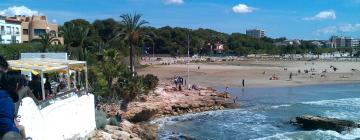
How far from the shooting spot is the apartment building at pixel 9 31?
6531 cm

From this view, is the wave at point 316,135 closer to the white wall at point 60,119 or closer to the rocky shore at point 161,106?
the rocky shore at point 161,106

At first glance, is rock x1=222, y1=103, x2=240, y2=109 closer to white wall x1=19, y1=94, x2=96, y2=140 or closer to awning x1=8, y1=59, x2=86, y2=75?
white wall x1=19, y1=94, x2=96, y2=140

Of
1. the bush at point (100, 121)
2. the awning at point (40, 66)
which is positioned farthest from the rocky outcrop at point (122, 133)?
the awning at point (40, 66)

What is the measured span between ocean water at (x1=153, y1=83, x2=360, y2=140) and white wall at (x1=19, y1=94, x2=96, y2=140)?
1148 centimetres

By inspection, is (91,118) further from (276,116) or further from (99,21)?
(99,21)

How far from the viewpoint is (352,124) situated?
3192 cm

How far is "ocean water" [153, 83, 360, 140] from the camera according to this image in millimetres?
30203

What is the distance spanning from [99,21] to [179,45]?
27124 mm

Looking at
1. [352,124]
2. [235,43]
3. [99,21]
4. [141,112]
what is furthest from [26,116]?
[235,43]

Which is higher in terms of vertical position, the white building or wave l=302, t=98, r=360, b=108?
the white building

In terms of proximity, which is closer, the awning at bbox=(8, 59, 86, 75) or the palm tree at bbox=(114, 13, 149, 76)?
the awning at bbox=(8, 59, 86, 75)

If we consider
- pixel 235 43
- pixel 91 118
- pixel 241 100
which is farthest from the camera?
pixel 235 43

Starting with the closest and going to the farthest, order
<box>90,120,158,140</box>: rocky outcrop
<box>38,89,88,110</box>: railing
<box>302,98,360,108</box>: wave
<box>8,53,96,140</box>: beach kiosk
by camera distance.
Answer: <box>8,53,96,140</box>: beach kiosk, <box>38,89,88,110</box>: railing, <box>90,120,158,140</box>: rocky outcrop, <box>302,98,360,108</box>: wave

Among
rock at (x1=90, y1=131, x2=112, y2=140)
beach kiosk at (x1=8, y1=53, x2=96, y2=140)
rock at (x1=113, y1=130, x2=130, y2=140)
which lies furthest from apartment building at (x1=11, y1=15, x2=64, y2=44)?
beach kiosk at (x1=8, y1=53, x2=96, y2=140)
